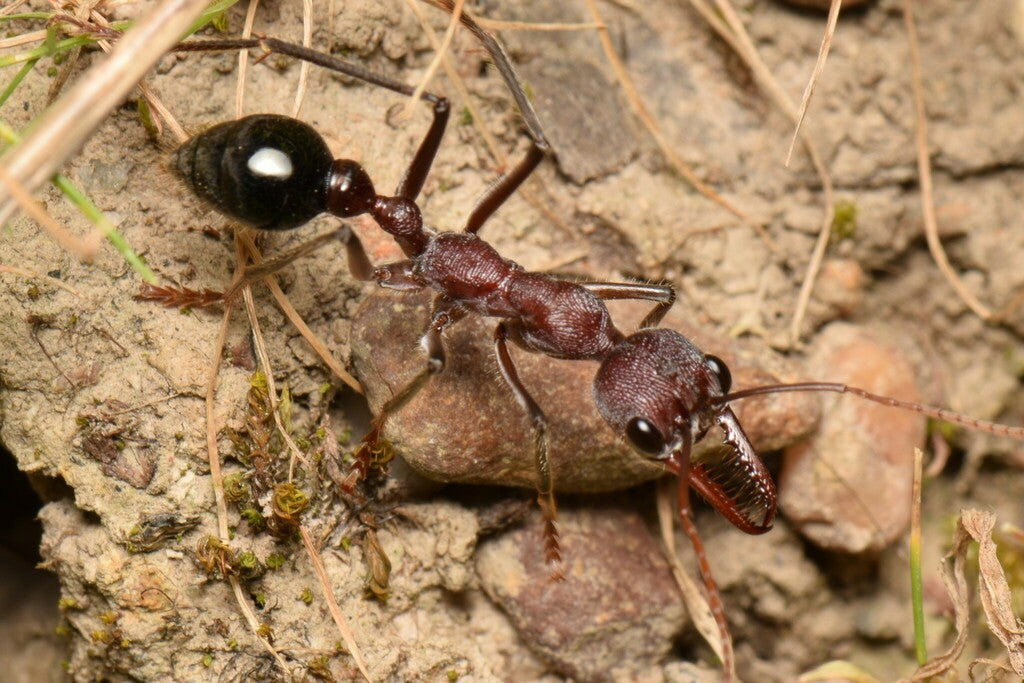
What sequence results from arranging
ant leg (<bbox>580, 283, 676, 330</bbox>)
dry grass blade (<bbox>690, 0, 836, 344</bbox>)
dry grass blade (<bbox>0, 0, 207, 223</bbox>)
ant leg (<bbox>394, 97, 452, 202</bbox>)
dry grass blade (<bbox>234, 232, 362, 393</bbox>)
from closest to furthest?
dry grass blade (<bbox>0, 0, 207, 223</bbox>) → dry grass blade (<bbox>234, 232, 362, 393</bbox>) → ant leg (<bbox>394, 97, 452, 202</bbox>) → ant leg (<bbox>580, 283, 676, 330</bbox>) → dry grass blade (<bbox>690, 0, 836, 344</bbox>)

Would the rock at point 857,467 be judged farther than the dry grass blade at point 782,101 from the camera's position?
No

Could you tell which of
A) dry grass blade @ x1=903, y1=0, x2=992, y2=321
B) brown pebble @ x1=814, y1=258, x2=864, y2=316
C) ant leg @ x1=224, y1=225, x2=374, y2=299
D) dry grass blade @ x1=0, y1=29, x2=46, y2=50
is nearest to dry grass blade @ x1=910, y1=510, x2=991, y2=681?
brown pebble @ x1=814, y1=258, x2=864, y2=316

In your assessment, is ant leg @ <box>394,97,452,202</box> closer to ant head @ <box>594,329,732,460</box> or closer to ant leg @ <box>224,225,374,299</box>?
ant leg @ <box>224,225,374,299</box>

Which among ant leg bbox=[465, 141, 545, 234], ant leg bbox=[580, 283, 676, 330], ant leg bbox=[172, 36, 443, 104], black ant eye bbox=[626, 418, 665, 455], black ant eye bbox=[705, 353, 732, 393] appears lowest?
black ant eye bbox=[626, 418, 665, 455]

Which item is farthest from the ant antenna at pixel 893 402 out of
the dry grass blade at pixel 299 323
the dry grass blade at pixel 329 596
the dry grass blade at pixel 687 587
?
the dry grass blade at pixel 329 596

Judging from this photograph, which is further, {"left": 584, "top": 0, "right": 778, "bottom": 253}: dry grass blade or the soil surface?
{"left": 584, "top": 0, "right": 778, "bottom": 253}: dry grass blade

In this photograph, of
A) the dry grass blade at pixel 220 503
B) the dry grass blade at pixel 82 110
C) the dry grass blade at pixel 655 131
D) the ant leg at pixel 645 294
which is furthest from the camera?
the dry grass blade at pixel 655 131

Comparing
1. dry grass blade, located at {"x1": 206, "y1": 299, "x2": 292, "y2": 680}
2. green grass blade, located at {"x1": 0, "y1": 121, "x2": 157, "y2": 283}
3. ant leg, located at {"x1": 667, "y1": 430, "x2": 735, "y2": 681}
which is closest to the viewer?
green grass blade, located at {"x1": 0, "y1": 121, "x2": 157, "y2": 283}

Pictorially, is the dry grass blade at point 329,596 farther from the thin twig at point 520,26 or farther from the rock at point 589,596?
the thin twig at point 520,26
